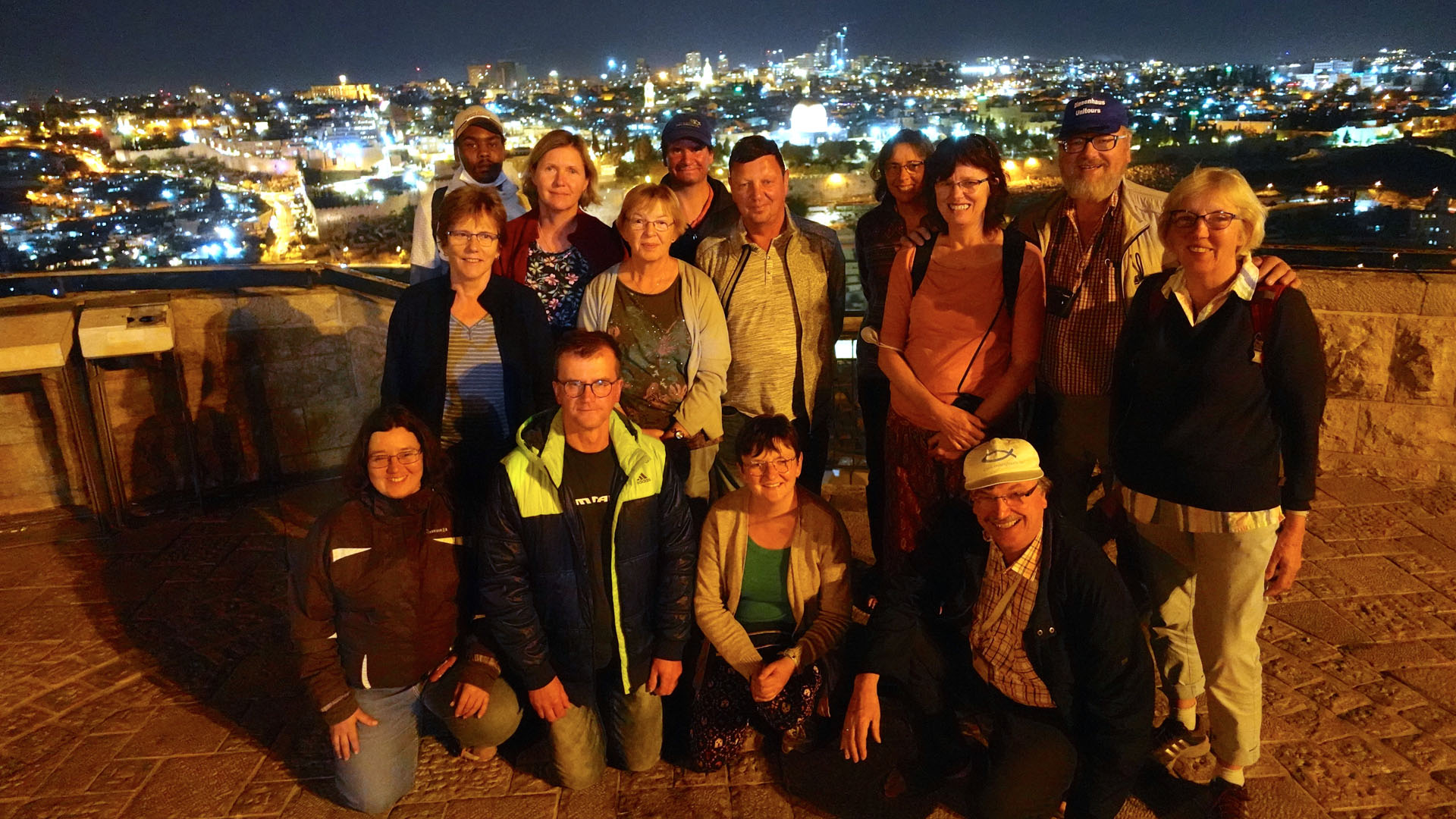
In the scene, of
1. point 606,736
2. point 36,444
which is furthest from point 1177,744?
point 36,444

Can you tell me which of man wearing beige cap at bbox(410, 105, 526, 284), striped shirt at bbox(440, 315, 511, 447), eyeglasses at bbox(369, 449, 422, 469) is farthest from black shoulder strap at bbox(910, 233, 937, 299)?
man wearing beige cap at bbox(410, 105, 526, 284)

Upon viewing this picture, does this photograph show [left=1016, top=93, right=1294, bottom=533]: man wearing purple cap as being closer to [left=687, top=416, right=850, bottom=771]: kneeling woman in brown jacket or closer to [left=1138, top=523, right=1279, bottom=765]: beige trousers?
[left=1138, top=523, right=1279, bottom=765]: beige trousers

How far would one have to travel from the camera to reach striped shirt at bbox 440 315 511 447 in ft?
9.96

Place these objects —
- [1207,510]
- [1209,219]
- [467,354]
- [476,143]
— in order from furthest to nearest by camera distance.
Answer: [476,143] → [467,354] → [1207,510] → [1209,219]

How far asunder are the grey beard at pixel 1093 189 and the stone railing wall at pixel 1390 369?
2.79m

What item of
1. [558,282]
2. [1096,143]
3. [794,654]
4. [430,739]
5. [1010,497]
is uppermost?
[1096,143]

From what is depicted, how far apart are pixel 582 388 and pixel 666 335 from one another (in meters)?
0.58

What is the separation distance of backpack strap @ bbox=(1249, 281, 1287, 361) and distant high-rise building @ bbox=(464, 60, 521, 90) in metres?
149

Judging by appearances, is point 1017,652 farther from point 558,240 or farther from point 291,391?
point 291,391

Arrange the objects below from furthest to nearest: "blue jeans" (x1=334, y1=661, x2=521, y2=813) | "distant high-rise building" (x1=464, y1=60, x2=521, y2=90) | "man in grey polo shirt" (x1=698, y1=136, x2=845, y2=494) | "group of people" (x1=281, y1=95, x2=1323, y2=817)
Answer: "distant high-rise building" (x1=464, y1=60, x2=521, y2=90)
"man in grey polo shirt" (x1=698, y1=136, x2=845, y2=494)
"blue jeans" (x1=334, y1=661, x2=521, y2=813)
"group of people" (x1=281, y1=95, x2=1323, y2=817)

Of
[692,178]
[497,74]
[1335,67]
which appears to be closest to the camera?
[692,178]

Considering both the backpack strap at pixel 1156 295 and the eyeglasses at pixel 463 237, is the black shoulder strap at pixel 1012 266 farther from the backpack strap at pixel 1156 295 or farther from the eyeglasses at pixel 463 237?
the eyeglasses at pixel 463 237

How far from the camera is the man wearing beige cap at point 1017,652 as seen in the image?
225 cm

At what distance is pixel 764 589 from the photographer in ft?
9.31
